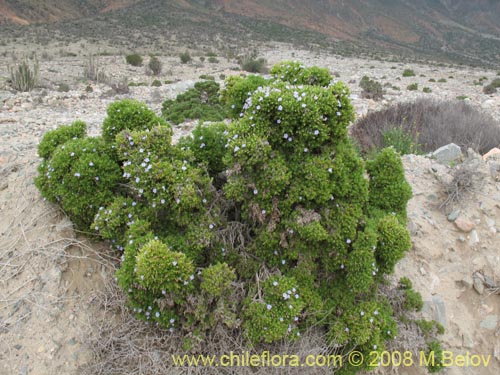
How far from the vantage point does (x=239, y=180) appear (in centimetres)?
287

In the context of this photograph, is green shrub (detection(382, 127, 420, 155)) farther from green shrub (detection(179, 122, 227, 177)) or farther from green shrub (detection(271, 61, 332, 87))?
green shrub (detection(179, 122, 227, 177))

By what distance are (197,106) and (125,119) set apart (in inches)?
189

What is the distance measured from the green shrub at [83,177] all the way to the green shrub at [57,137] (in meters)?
0.33

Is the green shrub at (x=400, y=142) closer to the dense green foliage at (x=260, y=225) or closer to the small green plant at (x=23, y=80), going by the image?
the dense green foliage at (x=260, y=225)

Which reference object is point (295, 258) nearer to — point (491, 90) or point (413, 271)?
point (413, 271)

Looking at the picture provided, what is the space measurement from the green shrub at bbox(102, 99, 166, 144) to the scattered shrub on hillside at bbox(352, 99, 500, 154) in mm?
4131

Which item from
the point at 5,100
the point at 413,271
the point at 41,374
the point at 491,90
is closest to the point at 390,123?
the point at 413,271

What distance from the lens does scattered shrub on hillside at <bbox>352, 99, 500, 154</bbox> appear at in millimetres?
6887

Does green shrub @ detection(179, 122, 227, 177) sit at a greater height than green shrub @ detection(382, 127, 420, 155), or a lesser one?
greater

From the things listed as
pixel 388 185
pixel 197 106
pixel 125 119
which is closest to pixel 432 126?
pixel 388 185

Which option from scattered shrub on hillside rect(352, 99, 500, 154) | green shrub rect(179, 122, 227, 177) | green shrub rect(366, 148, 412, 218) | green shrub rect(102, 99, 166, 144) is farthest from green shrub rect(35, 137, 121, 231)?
scattered shrub on hillside rect(352, 99, 500, 154)

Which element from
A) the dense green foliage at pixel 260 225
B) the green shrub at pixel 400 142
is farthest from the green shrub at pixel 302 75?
the green shrub at pixel 400 142

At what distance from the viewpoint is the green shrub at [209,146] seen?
3.39m

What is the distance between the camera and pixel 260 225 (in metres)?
3.09
